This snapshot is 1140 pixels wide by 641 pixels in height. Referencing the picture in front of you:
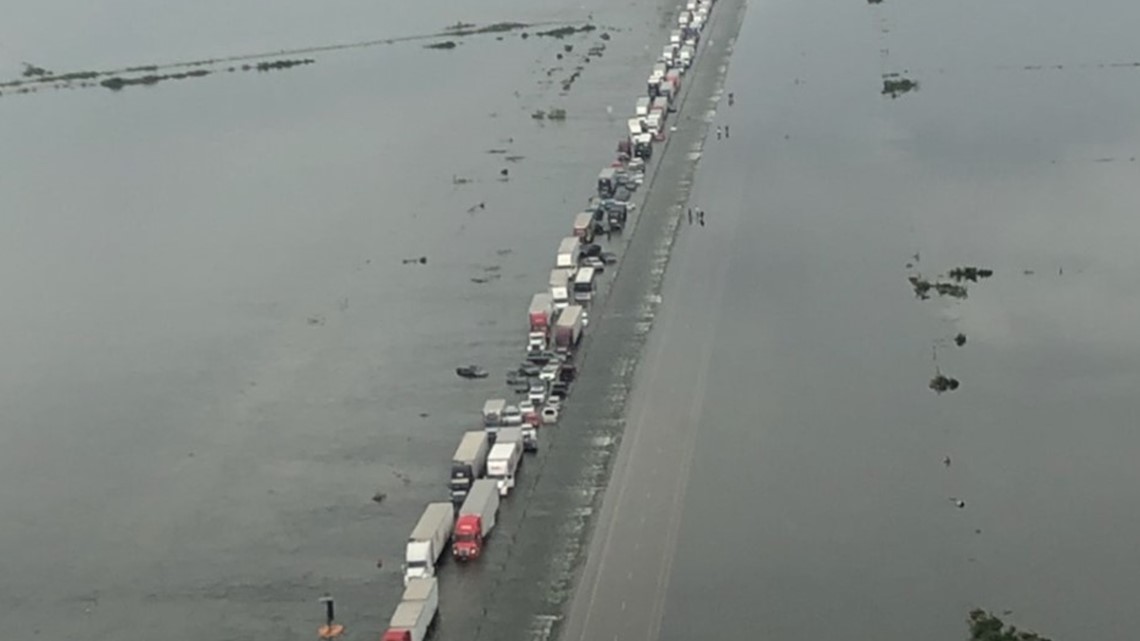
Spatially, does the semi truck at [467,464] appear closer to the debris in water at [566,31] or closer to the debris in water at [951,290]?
the debris in water at [951,290]

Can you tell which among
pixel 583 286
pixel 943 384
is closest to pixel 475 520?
pixel 943 384

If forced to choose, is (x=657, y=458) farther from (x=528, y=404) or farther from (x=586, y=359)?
(x=586, y=359)

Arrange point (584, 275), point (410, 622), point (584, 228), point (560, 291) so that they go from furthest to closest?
point (584, 228), point (584, 275), point (560, 291), point (410, 622)

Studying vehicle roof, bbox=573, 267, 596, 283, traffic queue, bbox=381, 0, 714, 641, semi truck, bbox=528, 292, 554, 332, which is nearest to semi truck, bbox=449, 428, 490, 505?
traffic queue, bbox=381, 0, 714, 641

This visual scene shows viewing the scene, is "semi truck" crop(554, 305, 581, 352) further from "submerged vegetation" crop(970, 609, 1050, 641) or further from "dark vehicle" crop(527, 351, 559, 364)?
"submerged vegetation" crop(970, 609, 1050, 641)

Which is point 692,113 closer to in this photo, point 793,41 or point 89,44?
point 793,41

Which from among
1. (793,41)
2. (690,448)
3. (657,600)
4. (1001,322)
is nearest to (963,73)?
(793,41)

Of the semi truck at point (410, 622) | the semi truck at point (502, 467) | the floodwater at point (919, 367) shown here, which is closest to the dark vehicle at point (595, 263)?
the floodwater at point (919, 367)
